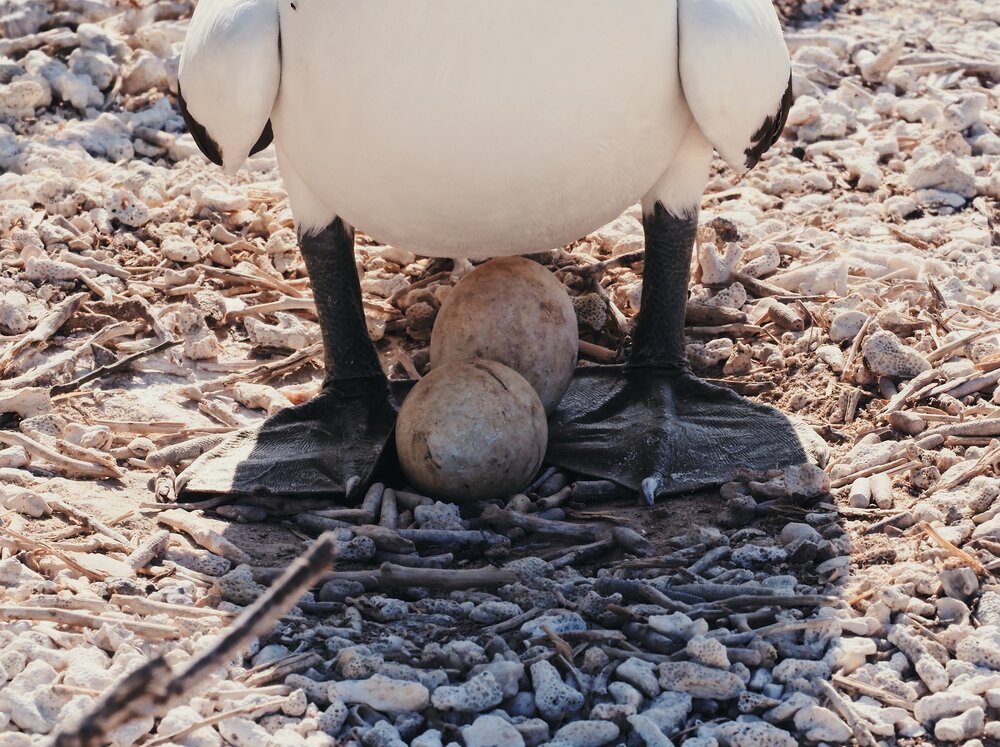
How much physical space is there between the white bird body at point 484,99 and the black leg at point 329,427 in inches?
16.0

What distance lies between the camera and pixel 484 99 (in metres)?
3.47

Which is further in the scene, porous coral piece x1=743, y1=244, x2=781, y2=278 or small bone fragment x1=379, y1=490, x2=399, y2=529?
porous coral piece x1=743, y1=244, x2=781, y2=278

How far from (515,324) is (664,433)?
1.81 ft

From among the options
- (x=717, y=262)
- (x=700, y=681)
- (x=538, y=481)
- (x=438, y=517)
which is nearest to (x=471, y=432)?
(x=438, y=517)

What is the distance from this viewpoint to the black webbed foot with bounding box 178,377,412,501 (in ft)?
13.3

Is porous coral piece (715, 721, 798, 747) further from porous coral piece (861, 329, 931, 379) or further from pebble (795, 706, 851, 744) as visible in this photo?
porous coral piece (861, 329, 931, 379)

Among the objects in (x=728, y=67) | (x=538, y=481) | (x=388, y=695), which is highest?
(x=728, y=67)

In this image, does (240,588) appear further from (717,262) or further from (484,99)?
(717,262)

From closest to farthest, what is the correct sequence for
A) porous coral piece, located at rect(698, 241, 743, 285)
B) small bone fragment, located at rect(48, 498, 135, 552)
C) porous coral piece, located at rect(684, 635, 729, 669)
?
porous coral piece, located at rect(684, 635, 729, 669) < small bone fragment, located at rect(48, 498, 135, 552) < porous coral piece, located at rect(698, 241, 743, 285)

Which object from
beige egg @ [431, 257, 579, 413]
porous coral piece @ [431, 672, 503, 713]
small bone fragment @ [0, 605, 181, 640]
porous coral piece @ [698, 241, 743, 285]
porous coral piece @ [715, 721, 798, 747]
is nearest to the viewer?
porous coral piece @ [715, 721, 798, 747]

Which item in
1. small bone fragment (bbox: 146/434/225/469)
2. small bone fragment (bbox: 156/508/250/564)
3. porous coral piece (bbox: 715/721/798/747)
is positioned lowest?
small bone fragment (bbox: 146/434/225/469)

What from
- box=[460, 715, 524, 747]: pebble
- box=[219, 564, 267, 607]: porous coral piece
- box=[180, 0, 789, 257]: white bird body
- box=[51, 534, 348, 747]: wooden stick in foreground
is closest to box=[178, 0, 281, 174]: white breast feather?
box=[180, 0, 789, 257]: white bird body

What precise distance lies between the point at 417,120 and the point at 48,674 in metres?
1.56

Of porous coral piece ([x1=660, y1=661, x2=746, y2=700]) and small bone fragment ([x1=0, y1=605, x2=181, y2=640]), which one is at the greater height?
small bone fragment ([x1=0, y1=605, x2=181, y2=640])
